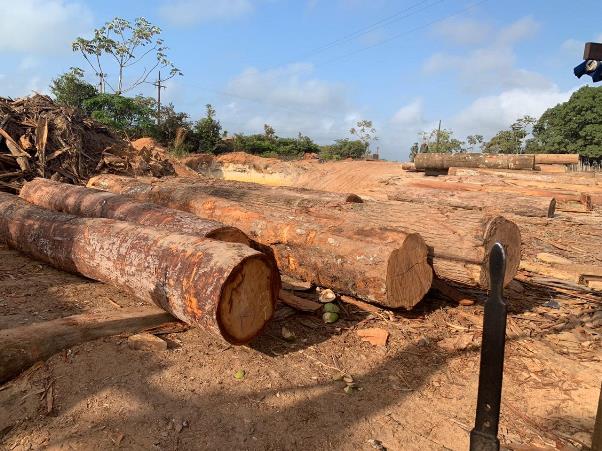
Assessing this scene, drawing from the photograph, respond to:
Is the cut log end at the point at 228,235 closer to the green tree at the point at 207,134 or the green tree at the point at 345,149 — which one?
the green tree at the point at 207,134

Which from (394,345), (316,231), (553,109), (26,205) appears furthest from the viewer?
(553,109)

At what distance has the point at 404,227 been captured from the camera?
4.69 metres

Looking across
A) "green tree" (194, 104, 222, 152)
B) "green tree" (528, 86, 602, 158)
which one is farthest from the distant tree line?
"green tree" (194, 104, 222, 152)

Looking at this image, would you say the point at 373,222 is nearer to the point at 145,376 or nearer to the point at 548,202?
the point at 145,376

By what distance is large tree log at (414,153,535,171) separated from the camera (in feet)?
36.5

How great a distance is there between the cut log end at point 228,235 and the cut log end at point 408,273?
1422mm

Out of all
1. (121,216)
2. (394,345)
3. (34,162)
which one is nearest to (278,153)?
(34,162)

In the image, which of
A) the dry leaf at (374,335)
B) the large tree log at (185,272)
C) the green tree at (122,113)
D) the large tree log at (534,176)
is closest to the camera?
the large tree log at (185,272)

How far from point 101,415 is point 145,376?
41 centimetres

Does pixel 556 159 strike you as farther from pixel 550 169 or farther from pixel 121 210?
pixel 121 210

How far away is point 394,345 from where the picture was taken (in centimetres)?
386

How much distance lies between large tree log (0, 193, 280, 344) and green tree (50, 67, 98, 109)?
22.8 meters

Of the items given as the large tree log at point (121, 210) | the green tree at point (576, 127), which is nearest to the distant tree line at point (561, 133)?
the green tree at point (576, 127)

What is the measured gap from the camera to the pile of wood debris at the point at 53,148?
10.6 metres
